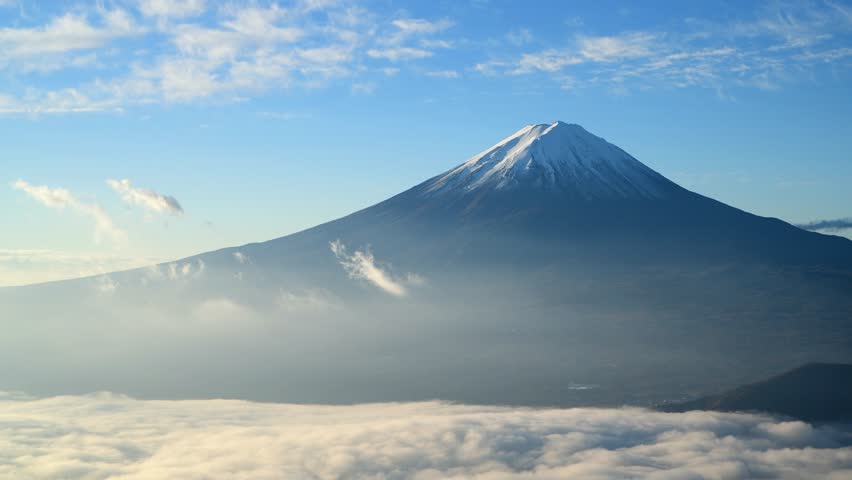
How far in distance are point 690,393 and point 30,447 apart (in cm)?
12886

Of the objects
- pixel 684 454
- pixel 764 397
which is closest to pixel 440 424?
pixel 684 454

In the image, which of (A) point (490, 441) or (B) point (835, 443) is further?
(A) point (490, 441)

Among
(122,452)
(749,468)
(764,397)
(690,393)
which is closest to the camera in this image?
(749,468)

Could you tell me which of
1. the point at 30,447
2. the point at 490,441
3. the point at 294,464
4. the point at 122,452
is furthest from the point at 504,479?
the point at 30,447

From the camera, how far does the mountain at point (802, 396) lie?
505ft

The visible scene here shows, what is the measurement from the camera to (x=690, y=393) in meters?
190

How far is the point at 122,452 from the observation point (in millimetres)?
178125

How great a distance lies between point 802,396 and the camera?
159750 millimetres

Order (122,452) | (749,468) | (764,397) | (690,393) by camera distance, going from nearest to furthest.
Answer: (749,468) → (764,397) → (122,452) → (690,393)

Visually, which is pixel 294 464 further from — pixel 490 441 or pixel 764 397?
pixel 764 397

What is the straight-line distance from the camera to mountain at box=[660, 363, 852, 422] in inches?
6058

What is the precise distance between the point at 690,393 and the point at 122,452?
4392 inches

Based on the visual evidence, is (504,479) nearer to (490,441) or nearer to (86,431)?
(490,441)

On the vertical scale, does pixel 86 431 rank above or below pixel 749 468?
above
